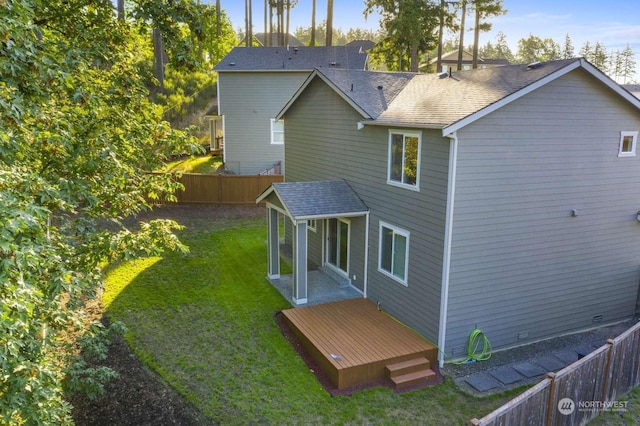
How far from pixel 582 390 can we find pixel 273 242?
872cm

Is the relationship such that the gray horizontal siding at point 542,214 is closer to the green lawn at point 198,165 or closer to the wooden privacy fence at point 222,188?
the wooden privacy fence at point 222,188

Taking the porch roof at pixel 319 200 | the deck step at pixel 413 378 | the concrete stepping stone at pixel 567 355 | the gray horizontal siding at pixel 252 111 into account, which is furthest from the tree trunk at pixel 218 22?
the concrete stepping stone at pixel 567 355

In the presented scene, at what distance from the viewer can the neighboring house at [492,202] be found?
961 centimetres

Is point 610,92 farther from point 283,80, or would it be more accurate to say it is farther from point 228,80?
point 228,80

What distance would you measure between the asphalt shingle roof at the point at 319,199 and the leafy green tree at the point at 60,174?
357cm

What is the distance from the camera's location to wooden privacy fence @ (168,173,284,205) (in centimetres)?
2202

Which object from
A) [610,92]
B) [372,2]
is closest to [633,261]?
[610,92]

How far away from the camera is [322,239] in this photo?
14906 mm

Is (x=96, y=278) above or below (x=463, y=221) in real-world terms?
below

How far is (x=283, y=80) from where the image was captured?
25.5 meters

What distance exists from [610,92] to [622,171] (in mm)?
1970

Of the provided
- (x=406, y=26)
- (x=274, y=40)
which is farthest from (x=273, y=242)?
(x=274, y=40)

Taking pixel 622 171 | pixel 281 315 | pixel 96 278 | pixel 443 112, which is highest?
pixel 443 112

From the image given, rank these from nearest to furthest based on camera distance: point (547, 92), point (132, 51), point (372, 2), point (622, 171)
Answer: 1. point (132, 51)
2. point (547, 92)
3. point (622, 171)
4. point (372, 2)
